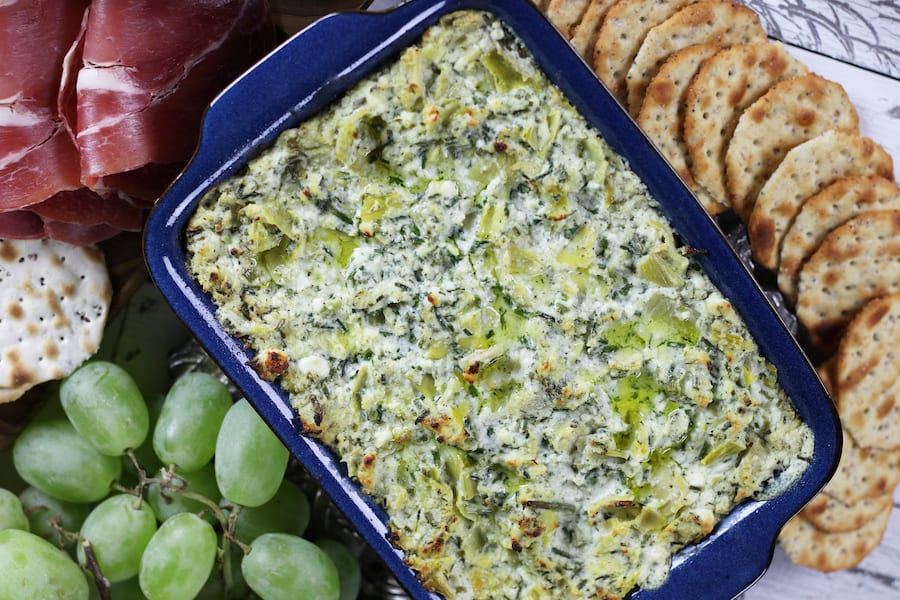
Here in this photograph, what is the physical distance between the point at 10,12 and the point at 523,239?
4.66 ft

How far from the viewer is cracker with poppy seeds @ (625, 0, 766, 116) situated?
2303 mm

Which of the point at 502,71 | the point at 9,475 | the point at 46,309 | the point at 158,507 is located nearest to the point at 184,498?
the point at 158,507

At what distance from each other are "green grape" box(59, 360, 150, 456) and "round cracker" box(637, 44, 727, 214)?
1.52 metres

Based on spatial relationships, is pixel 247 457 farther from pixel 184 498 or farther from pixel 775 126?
pixel 775 126

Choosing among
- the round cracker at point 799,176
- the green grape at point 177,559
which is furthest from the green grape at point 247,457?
the round cracker at point 799,176

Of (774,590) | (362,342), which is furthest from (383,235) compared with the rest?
(774,590)

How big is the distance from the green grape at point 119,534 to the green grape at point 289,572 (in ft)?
0.94

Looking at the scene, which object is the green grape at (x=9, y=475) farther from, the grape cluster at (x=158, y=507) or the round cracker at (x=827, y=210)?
the round cracker at (x=827, y=210)

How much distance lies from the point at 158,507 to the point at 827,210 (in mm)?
1981

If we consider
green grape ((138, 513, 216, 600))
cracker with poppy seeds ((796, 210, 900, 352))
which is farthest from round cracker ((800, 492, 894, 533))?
green grape ((138, 513, 216, 600))

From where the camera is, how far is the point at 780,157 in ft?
7.73

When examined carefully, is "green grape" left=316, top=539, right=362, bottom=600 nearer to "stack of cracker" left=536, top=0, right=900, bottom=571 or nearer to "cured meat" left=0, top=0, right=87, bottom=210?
"cured meat" left=0, top=0, right=87, bottom=210

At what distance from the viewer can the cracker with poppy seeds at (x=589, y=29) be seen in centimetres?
236

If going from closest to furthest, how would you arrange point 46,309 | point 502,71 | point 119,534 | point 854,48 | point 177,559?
point 502,71
point 177,559
point 119,534
point 46,309
point 854,48
